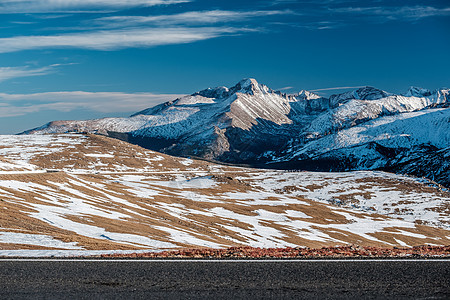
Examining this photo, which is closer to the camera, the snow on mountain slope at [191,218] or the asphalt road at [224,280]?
the asphalt road at [224,280]

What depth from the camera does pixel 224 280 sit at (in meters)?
14.0

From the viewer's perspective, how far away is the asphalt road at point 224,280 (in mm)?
12680

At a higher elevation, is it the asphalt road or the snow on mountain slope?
the asphalt road

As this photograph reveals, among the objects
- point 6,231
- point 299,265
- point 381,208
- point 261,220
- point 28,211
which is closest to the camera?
point 299,265

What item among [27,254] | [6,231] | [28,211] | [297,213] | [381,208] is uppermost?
[27,254]

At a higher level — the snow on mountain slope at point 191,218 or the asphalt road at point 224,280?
the asphalt road at point 224,280

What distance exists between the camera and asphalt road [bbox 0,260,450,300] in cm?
1268

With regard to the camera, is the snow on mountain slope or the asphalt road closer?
the asphalt road

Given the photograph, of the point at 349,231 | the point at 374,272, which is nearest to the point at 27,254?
the point at 374,272

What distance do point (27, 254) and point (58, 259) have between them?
1.98 m

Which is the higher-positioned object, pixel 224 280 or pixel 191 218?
pixel 224 280

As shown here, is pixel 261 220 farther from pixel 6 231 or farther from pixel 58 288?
pixel 58 288

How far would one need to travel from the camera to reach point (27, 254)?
58.5 feet

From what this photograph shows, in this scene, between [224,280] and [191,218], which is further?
[191,218]
